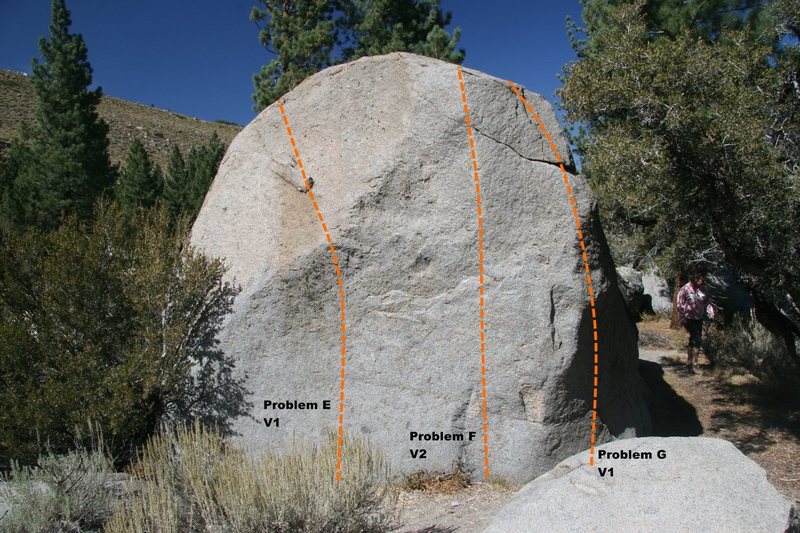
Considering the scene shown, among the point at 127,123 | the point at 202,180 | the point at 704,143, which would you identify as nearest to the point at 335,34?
the point at 202,180

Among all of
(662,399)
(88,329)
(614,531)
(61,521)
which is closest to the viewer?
(614,531)

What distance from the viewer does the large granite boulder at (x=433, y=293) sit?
582 centimetres

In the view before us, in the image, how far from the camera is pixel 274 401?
6164 millimetres

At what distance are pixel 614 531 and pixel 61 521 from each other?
355cm

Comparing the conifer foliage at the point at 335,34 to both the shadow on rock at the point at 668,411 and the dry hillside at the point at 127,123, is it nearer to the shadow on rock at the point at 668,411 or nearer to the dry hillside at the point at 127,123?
the shadow on rock at the point at 668,411

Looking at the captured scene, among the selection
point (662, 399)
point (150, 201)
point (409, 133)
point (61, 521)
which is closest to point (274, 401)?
point (61, 521)

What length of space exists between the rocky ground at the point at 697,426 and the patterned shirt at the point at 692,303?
3.56ft

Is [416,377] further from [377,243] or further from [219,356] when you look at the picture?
[219,356]

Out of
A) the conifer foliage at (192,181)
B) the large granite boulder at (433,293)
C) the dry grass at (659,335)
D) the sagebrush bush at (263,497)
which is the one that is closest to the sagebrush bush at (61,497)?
the sagebrush bush at (263,497)

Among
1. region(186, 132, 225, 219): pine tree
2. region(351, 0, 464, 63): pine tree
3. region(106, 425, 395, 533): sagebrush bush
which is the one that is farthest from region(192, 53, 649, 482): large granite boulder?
region(186, 132, 225, 219): pine tree

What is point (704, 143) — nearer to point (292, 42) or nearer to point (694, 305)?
point (694, 305)

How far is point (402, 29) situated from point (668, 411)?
454 inches

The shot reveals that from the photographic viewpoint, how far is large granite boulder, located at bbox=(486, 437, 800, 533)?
368 cm

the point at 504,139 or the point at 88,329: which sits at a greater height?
the point at 504,139
